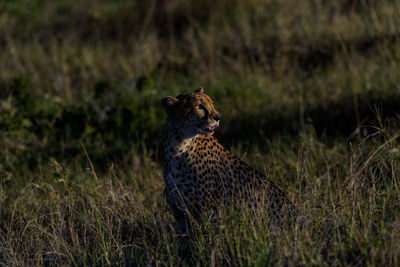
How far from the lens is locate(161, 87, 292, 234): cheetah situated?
144 inches

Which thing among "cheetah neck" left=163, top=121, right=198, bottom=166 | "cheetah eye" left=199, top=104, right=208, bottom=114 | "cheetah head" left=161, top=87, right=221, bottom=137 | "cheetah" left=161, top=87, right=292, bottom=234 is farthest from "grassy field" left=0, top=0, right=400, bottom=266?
"cheetah eye" left=199, top=104, right=208, bottom=114

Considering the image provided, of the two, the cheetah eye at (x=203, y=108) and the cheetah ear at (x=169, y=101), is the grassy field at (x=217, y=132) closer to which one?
the cheetah ear at (x=169, y=101)

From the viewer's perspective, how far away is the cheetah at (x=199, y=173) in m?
3.65

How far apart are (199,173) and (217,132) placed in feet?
7.94

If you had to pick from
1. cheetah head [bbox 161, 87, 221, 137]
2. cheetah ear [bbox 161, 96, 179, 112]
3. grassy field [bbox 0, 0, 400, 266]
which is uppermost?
cheetah ear [bbox 161, 96, 179, 112]

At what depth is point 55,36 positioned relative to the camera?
403 inches

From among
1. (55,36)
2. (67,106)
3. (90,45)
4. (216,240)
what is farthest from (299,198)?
(55,36)

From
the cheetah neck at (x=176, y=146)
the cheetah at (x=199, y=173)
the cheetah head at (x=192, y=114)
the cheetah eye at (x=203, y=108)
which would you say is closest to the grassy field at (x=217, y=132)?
the cheetah at (x=199, y=173)

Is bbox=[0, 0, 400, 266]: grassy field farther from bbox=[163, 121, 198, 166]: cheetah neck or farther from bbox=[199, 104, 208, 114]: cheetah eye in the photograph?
bbox=[199, 104, 208, 114]: cheetah eye

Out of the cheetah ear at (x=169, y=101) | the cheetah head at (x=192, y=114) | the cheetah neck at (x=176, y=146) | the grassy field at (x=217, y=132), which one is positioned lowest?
the grassy field at (x=217, y=132)

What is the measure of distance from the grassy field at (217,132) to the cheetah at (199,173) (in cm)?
16

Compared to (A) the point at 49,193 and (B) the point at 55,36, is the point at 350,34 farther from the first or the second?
(B) the point at 55,36

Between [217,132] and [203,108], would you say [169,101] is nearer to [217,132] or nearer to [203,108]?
[203,108]

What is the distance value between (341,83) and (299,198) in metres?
3.05
